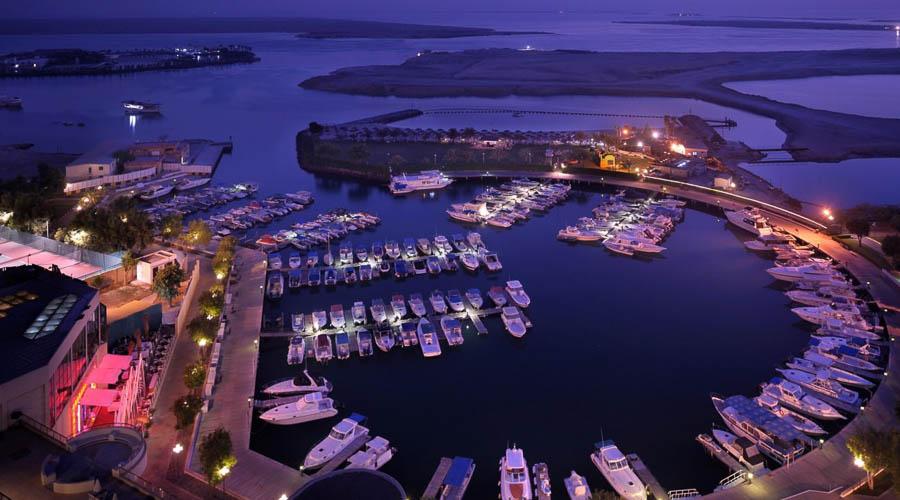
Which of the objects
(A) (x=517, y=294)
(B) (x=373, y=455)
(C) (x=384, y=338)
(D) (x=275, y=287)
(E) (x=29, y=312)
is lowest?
(D) (x=275, y=287)

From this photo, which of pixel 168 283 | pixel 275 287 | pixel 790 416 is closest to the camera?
pixel 790 416

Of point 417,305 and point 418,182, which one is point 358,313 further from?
point 418,182

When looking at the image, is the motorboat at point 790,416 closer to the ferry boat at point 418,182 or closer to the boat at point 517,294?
the boat at point 517,294

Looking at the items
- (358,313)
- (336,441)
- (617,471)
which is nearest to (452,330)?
(358,313)

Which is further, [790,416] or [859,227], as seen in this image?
[859,227]

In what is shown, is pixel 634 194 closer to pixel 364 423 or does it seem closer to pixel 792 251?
pixel 792 251

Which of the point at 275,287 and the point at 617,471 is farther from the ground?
the point at 617,471
